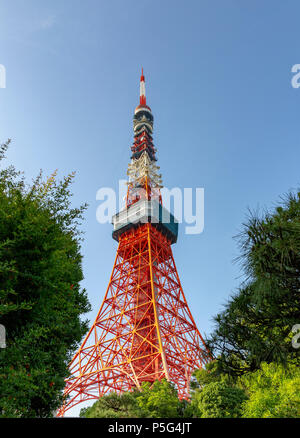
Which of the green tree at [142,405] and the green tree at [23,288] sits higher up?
the green tree at [23,288]

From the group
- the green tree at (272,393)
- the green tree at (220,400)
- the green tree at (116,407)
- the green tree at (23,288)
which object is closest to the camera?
the green tree at (23,288)

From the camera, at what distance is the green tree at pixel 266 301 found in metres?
4.96

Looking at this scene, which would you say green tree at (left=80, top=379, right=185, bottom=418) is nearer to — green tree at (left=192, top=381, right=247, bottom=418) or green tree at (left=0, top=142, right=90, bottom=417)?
green tree at (left=192, top=381, right=247, bottom=418)

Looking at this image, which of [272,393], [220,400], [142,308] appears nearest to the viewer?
[272,393]

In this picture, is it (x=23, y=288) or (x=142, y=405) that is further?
(x=142, y=405)

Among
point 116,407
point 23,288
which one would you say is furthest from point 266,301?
point 116,407

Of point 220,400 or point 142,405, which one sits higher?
point 220,400

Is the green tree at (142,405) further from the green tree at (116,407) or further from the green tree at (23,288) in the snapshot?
the green tree at (23,288)

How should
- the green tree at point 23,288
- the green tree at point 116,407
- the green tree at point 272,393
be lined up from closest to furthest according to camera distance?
the green tree at point 23,288, the green tree at point 272,393, the green tree at point 116,407

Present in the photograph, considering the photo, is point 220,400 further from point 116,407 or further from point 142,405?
point 116,407

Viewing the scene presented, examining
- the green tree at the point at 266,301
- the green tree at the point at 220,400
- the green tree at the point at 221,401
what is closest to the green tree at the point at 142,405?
the green tree at the point at 220,400

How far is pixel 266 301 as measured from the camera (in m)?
5.39

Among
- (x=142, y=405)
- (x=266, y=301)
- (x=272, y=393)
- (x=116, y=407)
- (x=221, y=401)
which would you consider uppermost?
(x=266, y=301)
